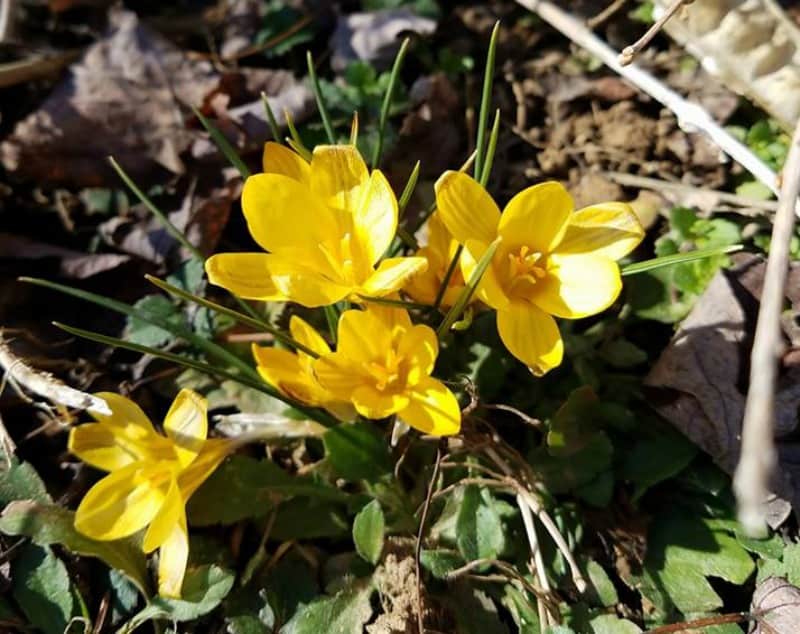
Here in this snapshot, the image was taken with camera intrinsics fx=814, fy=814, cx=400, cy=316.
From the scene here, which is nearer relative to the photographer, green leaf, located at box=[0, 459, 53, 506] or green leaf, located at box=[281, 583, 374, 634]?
green leaf, located at box=[281, 583, 374, 634]

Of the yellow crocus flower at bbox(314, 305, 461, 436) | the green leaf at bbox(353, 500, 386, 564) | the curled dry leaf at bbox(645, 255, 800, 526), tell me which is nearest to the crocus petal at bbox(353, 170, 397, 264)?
the yellow crocus flower at bbox(314, 305, 461, 436)

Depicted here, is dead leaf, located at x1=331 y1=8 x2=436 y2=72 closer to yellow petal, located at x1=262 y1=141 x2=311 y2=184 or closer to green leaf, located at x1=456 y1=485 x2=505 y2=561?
yellow petal, located at x1=262 y1=141 x2=311 y2=184

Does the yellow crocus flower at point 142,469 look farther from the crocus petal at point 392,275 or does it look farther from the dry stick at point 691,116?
the dry stick at point 691,116

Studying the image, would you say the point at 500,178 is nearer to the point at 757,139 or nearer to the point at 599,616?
the point at 757,139

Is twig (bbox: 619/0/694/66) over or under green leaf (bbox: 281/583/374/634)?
over

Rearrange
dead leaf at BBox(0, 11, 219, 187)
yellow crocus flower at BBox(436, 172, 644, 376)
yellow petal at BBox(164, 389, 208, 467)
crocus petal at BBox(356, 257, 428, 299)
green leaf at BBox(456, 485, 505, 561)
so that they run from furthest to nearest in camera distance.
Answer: dead leaf at BBox(0, 11, 219, 187) < green leaf at BBox(456, 485, 505, 561) < yellow petal at BBox(164, 389, 208, 467) < yellow crocus flower at BBox(436, 172, 644, 376) < crocus petal at BBox(356, 257, 428, 299)

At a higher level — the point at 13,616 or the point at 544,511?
the point at 544,511

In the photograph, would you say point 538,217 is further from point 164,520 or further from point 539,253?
point 164,520

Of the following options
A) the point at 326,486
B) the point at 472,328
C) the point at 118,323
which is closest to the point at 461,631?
the point at 326,486
